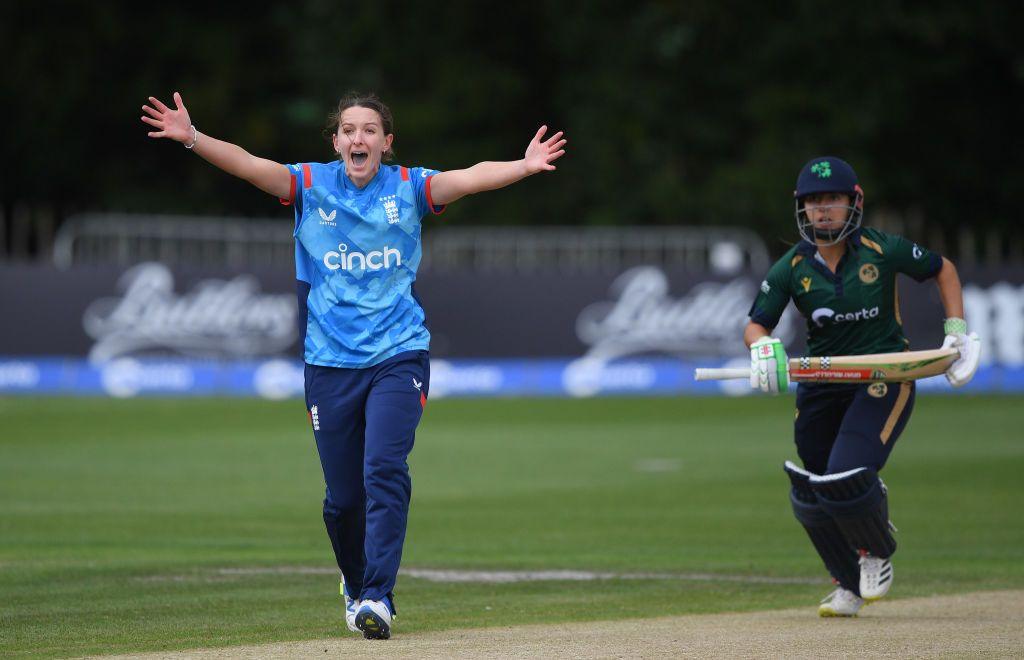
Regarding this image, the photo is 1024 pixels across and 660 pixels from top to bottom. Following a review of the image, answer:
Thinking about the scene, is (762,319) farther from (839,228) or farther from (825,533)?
(825,533)

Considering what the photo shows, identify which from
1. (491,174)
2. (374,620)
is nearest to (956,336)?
(491,174)

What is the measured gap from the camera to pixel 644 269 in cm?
2606

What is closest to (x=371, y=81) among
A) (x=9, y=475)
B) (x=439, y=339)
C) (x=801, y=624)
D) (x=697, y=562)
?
(x=439, y=339)

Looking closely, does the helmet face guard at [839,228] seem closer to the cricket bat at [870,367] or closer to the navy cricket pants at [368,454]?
the cricket bat at [870,367]

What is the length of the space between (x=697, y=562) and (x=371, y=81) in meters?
31.4

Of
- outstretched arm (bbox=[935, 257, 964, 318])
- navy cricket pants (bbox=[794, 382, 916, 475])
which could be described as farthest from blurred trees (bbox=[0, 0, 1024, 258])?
navy cricket pants (bbox=[794, 382, 916, 475])

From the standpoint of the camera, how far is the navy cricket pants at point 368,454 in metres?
7.01

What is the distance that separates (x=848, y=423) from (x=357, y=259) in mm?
2283

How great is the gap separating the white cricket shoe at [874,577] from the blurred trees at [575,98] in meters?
27.9

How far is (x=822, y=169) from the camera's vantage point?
7.86 meters

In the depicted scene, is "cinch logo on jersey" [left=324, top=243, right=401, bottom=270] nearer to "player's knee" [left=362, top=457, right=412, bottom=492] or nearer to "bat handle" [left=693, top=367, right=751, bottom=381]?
"player's knee" [left=362, top=457, right=412, bottom=492]

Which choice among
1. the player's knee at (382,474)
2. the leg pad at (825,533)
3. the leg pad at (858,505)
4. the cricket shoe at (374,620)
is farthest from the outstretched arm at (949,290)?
the cricket shoe at (374,620)

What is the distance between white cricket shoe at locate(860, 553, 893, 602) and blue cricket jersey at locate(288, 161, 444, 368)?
2244 millimetres

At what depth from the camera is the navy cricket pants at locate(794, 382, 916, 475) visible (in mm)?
7688
